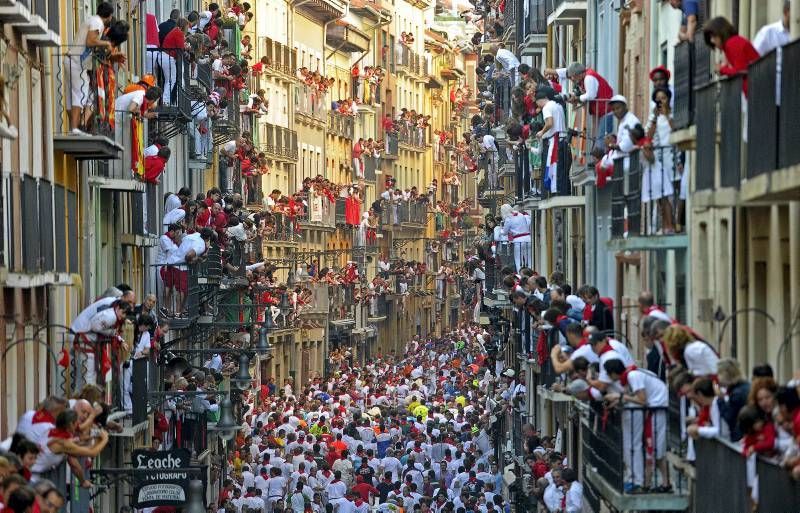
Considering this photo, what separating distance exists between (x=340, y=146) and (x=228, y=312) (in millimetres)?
48736

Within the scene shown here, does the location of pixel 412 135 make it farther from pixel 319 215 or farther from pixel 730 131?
pixel 730 131

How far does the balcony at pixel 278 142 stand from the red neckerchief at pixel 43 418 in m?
57.1

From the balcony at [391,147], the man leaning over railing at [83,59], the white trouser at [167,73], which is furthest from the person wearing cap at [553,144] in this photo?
the balcony at [391,147]

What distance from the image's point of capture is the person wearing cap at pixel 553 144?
113 feet

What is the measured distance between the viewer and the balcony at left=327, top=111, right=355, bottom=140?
3853 inches

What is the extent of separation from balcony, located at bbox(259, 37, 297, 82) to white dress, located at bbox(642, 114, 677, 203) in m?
54.1

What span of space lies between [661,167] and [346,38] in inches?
2983

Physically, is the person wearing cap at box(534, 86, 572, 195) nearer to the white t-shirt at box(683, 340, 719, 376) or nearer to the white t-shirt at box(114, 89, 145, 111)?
the white t-shirt at box(114, 89, 145, 111)

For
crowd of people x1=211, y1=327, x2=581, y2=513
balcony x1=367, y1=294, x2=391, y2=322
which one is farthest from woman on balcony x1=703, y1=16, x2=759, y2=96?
balcony x1=367, y1=294, x2=391, y2=322

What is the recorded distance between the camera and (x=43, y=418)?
22.5 m

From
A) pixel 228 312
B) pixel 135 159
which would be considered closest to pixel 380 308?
pixel 228 312

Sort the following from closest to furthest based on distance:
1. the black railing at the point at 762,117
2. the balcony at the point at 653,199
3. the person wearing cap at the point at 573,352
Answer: the black railing at the point at 762,117
the person wearing cap at the point at 573,352
the balcony at the point at 653,199

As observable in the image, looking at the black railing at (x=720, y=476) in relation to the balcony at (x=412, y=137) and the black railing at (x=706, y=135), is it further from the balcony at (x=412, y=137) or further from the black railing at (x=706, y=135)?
the balcony at (x=412, y=137)

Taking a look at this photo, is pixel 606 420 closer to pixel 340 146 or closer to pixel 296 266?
pixel 296 266
